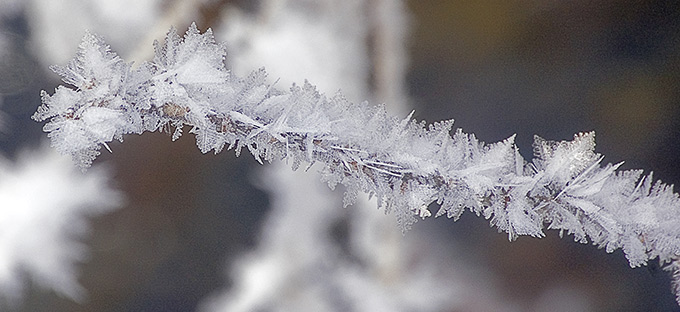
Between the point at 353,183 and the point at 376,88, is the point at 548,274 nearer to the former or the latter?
the point at 376,88

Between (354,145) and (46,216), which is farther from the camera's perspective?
(46,216)

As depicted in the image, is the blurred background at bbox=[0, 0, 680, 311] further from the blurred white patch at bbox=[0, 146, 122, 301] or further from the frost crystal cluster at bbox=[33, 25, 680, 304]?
the frost crystal cluster at bbox=[33, 25, 680, 304]

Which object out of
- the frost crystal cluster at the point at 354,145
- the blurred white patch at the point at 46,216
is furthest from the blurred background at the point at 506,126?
the frost crystal cluster at the point at 354,145

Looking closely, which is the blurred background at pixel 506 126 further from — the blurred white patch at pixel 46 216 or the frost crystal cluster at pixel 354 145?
the frost crystal cluster at pixel 354 145

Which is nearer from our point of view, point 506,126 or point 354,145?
point 354,145

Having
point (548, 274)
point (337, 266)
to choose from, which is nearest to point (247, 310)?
point (337, 266)

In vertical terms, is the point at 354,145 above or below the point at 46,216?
below

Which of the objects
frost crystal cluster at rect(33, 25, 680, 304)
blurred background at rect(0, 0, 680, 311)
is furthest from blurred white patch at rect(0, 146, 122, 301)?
frost crystal cluster at rect(33, 25, 680, 304)
